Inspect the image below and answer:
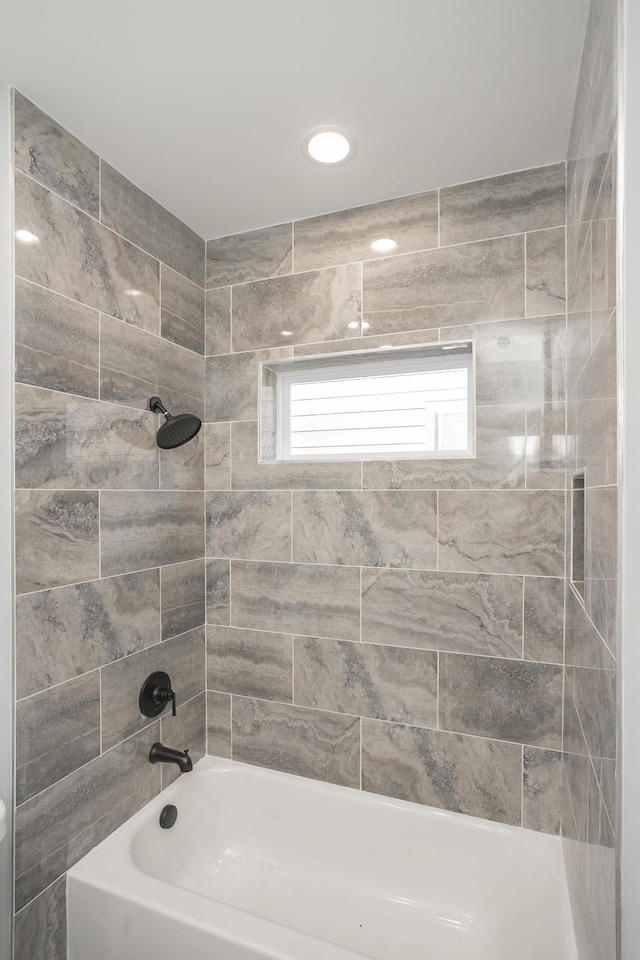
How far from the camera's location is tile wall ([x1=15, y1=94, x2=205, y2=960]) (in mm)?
1562

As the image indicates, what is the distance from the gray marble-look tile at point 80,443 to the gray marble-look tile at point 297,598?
57cm

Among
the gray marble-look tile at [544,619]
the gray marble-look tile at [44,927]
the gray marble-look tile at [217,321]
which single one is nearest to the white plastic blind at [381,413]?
the gray marble-look tile at [217,321]

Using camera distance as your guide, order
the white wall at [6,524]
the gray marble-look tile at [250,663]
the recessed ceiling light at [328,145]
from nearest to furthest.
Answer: the white wall at [6,524] < the recessed ceiling light at [328,145] < the gray marble-look tile at [250,663]

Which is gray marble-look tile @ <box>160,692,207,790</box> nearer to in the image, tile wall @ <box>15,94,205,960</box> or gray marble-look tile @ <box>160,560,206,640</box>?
tile wall @ <box>15,94,205,960</box>

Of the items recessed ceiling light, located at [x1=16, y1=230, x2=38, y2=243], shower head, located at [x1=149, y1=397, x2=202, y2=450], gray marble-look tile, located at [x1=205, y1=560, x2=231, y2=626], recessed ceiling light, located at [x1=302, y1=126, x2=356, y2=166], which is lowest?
gray marble-look tile, located at [x1=205, y1=560, x2=231, y2=626]

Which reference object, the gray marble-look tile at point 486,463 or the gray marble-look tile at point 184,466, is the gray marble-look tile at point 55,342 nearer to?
the gray marble-look tile at point 184,466

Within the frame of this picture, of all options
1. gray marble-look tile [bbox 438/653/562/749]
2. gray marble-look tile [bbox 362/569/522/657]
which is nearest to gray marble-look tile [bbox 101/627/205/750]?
gray marble-look tile [bbox 362/569/522/657]

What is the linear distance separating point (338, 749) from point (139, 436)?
4.61 feet

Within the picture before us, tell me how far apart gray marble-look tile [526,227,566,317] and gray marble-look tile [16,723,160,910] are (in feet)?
6.65

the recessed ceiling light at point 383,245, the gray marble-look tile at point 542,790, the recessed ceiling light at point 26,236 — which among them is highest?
the recessed ceiling light at point 383,245

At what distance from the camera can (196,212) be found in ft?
7.25

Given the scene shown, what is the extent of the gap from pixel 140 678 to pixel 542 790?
1.43 metres

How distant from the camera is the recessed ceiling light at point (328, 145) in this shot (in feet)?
5.67

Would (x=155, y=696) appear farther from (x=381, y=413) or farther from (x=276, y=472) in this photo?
(x=381, y=413)
